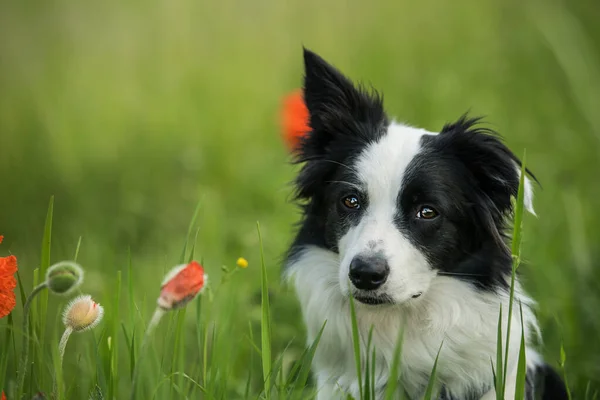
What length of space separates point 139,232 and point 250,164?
122cm

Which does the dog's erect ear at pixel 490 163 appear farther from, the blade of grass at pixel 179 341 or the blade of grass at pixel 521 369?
the blade of grass at pixel 179 341

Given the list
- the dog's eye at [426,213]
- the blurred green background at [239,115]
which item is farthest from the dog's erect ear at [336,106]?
the blurred green background at [239,115]

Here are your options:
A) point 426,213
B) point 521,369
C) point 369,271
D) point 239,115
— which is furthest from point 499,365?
point 239,115

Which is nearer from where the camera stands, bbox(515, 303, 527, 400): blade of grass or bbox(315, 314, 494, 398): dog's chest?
bbox(515, 303, 527, 400): blade of grass

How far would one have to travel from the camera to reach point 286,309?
4125mm

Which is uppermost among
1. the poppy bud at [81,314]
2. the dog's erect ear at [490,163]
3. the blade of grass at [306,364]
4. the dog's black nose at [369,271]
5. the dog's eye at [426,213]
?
the dog's erect ear at [490,163]

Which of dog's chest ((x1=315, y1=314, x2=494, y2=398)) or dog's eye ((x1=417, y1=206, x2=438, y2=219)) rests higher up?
dog's eye ((x1=417, y1=206, x2=438, y2=219))

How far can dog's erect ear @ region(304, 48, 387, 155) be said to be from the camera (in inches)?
125

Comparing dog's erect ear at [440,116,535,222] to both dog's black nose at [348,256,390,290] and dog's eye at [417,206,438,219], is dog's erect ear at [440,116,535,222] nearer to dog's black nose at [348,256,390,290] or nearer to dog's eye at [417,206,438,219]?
dog's eye at [417,206,438,219]

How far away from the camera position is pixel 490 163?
301 cm

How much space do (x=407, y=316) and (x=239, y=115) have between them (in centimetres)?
425

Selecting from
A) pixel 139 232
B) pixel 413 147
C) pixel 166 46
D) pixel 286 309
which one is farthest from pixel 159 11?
pixel 413 147

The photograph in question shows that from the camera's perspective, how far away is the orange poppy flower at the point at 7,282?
6.77ft

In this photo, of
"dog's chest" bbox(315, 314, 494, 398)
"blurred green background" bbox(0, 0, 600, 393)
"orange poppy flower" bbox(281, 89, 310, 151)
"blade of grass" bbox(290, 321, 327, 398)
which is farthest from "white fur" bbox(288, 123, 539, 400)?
"orange poppy flower" bbox(281, 89, 310, 151)
